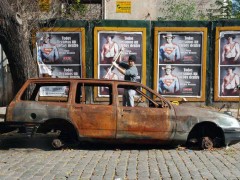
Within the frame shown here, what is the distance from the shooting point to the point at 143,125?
29.5ft

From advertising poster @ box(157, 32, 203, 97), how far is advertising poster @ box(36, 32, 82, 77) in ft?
8.90

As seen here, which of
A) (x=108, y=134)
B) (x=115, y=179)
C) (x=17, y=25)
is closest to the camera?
(x=115, y=179)

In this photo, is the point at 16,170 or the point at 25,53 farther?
the point at 25,53

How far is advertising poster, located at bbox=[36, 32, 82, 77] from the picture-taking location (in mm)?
14453

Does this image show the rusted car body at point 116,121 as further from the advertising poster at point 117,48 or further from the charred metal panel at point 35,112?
the advertising poster at point 117,48

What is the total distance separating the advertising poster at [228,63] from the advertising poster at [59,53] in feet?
14.9

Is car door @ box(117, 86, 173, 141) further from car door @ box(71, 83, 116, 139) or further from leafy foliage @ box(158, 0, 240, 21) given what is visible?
leafy foliage @ box(158, 0, 240, 21)

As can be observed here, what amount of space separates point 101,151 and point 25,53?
3.64 metres

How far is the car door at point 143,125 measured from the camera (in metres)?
8.98

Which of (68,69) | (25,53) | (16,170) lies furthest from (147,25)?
(16,170)

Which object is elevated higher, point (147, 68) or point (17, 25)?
point (17, 25)

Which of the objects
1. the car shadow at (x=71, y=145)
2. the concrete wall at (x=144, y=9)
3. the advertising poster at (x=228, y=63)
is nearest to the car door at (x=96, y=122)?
the car shadow at (x=71, y=145)

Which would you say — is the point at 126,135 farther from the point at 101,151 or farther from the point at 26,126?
the point at 26,126

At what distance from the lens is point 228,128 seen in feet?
30.0
